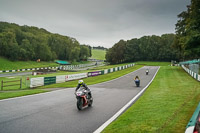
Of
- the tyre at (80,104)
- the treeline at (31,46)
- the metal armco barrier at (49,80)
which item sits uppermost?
the treeline at (31,46)

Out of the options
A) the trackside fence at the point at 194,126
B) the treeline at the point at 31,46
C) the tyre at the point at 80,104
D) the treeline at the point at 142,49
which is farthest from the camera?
the treeline at the point at 142,49

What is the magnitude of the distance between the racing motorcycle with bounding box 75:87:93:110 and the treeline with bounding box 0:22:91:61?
7351 cm

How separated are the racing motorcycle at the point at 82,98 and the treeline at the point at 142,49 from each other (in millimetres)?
93590

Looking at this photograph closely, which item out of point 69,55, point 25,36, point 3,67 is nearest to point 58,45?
point 69,55

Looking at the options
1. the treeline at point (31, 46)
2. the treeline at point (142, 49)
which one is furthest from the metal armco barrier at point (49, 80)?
the treeline at point (142, 49)

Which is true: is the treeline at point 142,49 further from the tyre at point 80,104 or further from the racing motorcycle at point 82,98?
the tyre at point 80,104

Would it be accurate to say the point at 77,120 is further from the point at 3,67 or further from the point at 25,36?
the point at 25,36

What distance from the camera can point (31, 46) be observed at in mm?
83250

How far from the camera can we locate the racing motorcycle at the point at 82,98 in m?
9.08

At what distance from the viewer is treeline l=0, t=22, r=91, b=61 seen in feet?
246

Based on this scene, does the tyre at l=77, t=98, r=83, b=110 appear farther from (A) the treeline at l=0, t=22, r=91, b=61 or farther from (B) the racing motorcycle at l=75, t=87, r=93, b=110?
(A) the treeline at l=0, t=22, r=91, b=61

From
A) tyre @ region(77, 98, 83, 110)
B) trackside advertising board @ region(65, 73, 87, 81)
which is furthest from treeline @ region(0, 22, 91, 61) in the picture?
tyre @ region(77, 98, 83, 110)

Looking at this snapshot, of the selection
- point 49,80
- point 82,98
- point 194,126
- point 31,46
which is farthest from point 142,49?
point 194,126

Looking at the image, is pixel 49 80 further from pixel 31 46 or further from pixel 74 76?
pixel 31 46
